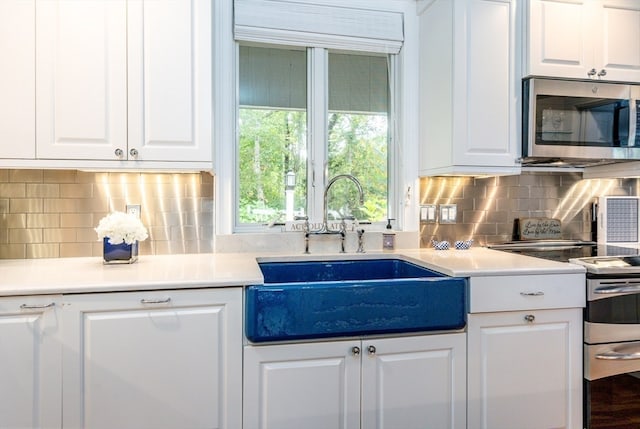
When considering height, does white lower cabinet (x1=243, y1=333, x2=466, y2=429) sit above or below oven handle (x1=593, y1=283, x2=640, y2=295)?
below

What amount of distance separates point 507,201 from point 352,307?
4.87ft

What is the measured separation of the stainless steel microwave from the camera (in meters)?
2.21

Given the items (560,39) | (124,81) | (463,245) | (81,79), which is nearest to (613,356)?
(463,245)

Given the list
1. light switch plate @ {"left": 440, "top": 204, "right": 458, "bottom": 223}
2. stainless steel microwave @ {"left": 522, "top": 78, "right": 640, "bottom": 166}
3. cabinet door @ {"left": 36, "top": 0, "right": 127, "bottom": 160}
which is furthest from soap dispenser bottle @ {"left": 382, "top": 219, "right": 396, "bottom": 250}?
cabinet door @ {"left": 36, "top": 0, "right": 127, "bottom": 160}

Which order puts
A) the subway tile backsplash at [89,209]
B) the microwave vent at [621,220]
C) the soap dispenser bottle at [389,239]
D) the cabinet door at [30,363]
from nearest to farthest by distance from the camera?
the cabinet door at [30,363] → the subway tile backsplash at [89,209] → the soap dispenser bottle at [389,239] → the microwave vent at [621,220]

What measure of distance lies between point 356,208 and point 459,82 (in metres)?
0.89

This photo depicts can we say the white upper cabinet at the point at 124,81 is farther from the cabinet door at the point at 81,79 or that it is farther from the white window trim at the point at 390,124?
the white window trim at the point at 390,124

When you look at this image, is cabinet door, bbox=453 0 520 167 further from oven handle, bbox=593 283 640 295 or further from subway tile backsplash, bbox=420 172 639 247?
oven handle, bbox=593 283 640 295

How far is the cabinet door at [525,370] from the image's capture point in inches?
69.9

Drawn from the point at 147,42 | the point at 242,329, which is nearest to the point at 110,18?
the point at 147,42

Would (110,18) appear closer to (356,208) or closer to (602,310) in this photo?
(356,208)

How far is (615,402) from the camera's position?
188cm

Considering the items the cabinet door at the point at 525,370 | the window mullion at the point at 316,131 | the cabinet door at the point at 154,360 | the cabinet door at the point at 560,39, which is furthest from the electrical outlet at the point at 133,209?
the cabinet door at the point at 560,39

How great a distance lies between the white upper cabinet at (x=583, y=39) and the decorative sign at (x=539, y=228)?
86cm
